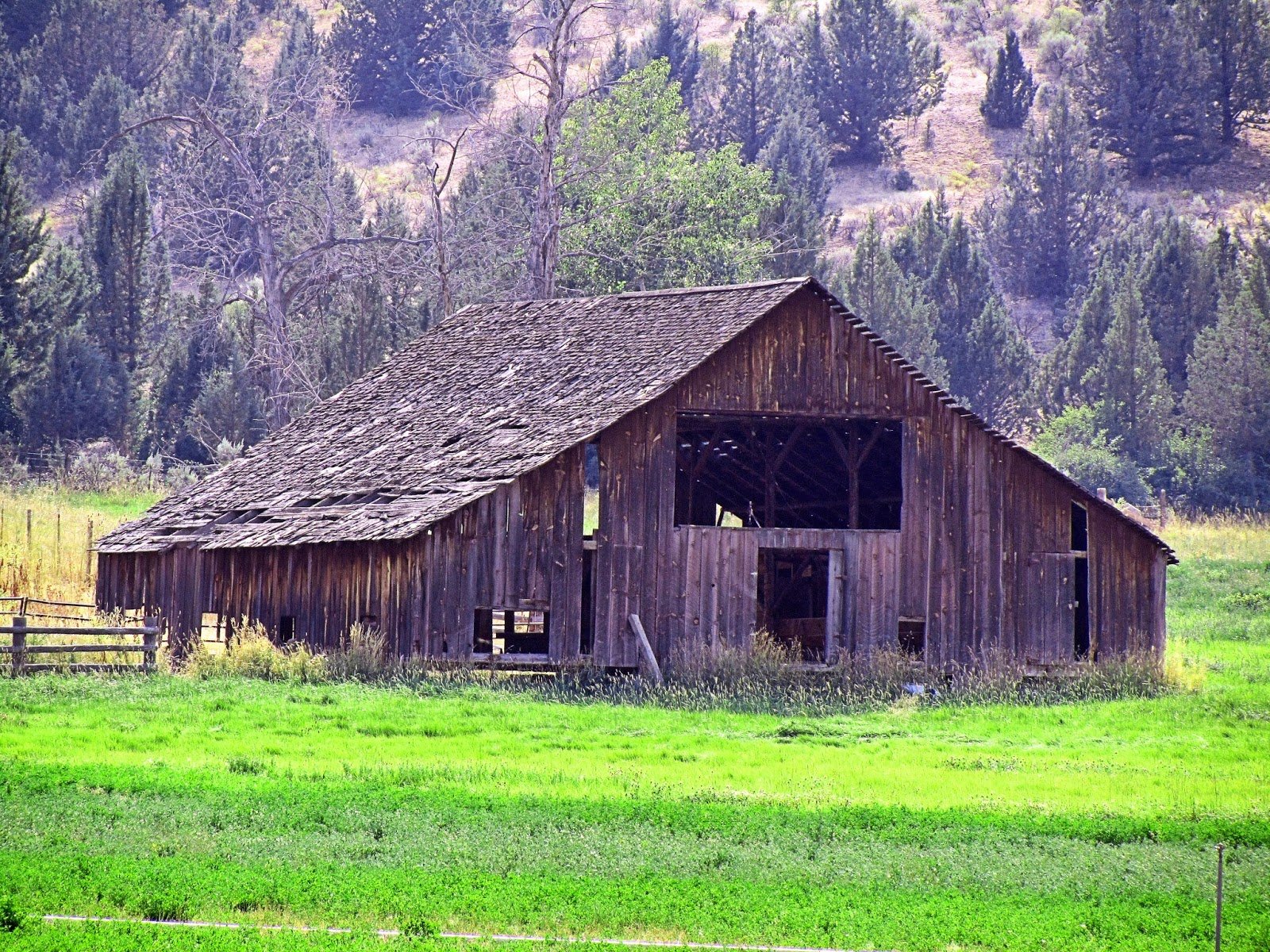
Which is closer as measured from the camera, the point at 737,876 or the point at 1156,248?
the point at 737,876

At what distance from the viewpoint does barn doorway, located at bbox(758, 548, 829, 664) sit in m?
38.3

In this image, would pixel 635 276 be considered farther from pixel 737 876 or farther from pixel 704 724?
pixel 737 876

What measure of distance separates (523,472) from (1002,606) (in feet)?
29.2

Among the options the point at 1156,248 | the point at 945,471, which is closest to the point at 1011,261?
the point at 1156,248

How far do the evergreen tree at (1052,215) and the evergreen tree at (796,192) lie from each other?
29.2 ft

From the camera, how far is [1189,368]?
69.4m

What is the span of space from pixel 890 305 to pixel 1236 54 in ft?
114

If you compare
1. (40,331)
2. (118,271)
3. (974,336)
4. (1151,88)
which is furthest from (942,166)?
(40,331)

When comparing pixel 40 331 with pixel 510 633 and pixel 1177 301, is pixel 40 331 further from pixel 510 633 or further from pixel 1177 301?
pixel 1177 301

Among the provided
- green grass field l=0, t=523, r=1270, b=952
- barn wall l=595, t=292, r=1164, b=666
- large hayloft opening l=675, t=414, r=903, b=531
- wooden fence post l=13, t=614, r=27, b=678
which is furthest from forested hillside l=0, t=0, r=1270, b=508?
green grass field l=0, t=523, r=1270, b=952

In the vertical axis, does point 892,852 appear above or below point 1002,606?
below

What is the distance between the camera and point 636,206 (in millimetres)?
62781

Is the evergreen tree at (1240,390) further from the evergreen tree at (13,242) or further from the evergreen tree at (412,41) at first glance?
the evergreen tree at (412,41)

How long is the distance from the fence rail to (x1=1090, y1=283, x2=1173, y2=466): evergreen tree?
148 feet
